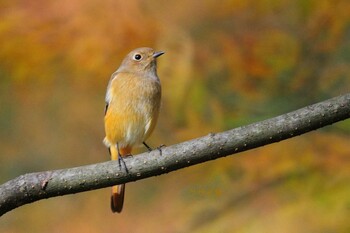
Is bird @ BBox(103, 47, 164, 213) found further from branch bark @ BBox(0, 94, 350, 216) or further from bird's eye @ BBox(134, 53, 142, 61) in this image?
branch bark @ BBox(0, 94, 350, 216)

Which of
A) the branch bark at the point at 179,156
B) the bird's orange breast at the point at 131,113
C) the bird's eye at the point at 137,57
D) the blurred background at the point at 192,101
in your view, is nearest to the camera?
the branch bark at the point at 179,156

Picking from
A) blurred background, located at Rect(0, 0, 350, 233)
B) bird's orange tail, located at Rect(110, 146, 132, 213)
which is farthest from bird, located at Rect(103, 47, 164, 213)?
blurred background, located at Rect(0, 0, 350, 233)

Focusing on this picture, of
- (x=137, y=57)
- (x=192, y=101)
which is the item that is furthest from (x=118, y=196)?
(x=192, y=101)

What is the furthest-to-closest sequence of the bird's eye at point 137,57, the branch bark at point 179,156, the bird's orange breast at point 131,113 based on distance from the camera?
the bird's eye at point 137,57 < the bird's orange breast at point 131,113 < the branch bark at point 179,156

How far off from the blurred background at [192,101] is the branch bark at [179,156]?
38.7 inches

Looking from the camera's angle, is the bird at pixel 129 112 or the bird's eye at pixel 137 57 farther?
the bird's eye at pixel 137 57

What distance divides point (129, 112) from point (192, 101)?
59 centimetres

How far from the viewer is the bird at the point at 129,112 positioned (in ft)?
5.36

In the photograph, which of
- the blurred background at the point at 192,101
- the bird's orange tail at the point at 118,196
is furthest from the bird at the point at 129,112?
the blurred background at the point at 192,101

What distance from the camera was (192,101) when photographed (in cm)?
220

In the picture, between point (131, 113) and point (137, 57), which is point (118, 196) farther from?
point (137, 57)

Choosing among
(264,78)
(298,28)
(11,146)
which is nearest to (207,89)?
(264,78)

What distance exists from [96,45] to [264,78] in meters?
0.59

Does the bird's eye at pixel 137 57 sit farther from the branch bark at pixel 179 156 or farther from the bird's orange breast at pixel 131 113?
the branch bark at pixel 179 156
